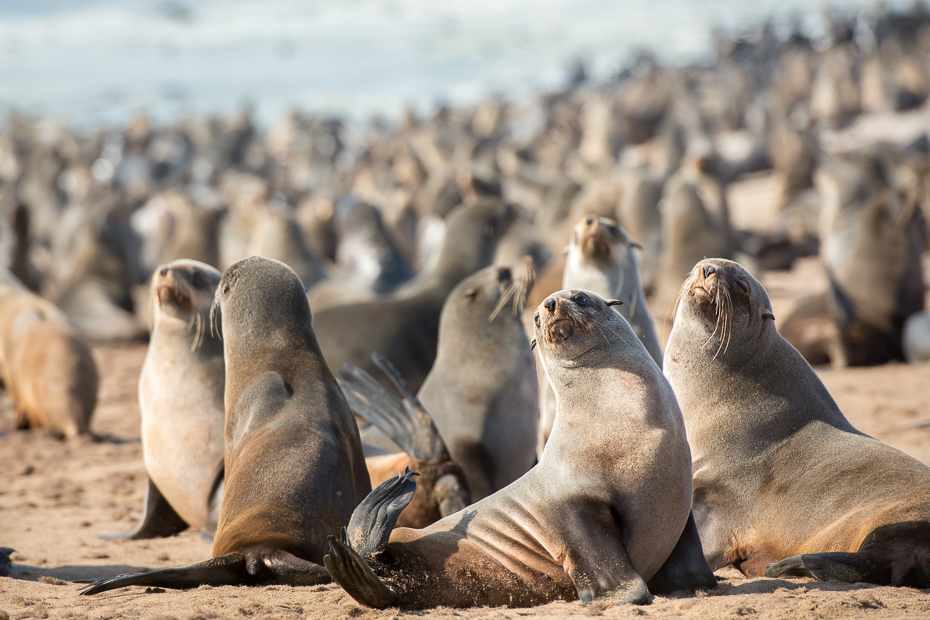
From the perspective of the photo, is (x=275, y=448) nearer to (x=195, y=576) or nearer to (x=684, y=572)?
(x=195, y=576)

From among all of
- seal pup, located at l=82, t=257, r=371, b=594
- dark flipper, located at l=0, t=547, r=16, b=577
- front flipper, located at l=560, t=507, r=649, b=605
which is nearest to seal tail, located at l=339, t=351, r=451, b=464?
seal pup, located at l=82, t=257, r=371, b=594

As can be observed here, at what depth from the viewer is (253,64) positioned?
210 ft

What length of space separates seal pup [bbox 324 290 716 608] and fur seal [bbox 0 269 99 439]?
474 cm

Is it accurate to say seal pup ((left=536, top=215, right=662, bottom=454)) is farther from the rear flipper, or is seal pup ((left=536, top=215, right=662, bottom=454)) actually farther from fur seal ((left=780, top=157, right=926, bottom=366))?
fur seal ((left=780, top=157, right=926, bottom=366))

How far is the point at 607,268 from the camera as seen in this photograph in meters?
5.50

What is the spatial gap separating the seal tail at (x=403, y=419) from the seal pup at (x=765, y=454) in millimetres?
1049

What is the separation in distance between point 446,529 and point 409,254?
1146 cm

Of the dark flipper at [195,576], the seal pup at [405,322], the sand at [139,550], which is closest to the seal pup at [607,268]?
the sand at [139,550]

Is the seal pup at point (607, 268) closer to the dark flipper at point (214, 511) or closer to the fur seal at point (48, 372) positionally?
the dark flipper at point (214, 511)

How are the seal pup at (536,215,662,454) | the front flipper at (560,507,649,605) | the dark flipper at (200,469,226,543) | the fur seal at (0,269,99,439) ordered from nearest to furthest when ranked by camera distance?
the front flipper at (560,507,649,605) < the dark flipper at (200,469,226,543) < the seal pup at (536,215,662,454) < the fur seal at (0,269,99,439)

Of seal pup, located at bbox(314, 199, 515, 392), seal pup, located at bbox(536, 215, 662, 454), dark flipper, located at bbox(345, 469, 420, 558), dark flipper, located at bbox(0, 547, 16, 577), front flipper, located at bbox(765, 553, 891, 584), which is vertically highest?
seal pup, located at bbox(536, 215, 662, 454)

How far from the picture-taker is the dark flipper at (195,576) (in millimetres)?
3268

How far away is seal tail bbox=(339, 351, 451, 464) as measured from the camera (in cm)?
428

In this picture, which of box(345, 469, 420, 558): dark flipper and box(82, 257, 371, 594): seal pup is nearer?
box(345, 469, 420, 558): dark flipper
